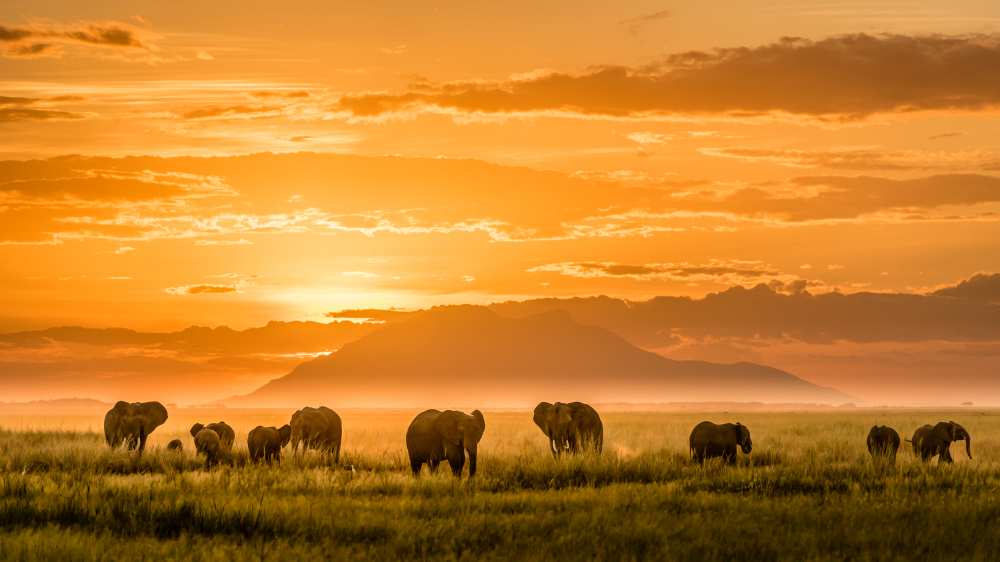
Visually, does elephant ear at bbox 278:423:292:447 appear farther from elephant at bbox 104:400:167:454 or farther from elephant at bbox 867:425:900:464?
elephant at bbox 867:425:900:464

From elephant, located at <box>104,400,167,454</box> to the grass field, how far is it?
201 inches

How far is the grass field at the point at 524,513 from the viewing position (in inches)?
617

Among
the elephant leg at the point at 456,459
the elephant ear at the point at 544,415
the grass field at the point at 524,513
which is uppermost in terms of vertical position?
the elephant ear at the point at 544,415

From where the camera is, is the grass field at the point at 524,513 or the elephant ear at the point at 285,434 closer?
the grass field at the point at 524,513

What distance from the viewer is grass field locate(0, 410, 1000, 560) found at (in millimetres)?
15664

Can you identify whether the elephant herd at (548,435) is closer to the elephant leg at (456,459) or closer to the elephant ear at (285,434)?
the elephant ear at (285,434)

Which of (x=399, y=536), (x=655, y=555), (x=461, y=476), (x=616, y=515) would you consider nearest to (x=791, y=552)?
(x=655, y=555)

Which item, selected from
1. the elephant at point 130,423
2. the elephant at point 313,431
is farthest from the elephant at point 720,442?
the elephant at point 130,423

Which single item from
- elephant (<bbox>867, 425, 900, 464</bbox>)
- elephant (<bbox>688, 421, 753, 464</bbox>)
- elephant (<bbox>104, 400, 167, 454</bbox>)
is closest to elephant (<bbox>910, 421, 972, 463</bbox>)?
elephant (<bbox>867, 425, 900, 464</bbox>)

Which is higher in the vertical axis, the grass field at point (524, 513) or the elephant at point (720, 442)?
the elephant at point (720, 442)

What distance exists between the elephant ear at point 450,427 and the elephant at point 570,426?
621 centimetres

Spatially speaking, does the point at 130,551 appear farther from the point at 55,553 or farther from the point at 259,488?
the point at 259,488

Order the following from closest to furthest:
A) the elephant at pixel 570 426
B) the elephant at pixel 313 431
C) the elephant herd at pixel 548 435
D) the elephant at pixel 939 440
A: the elephant herd at pixel 548 435
the elephant at pixel 939 440
the elephant at pixel 570 426
the elephant at pixel 313 431

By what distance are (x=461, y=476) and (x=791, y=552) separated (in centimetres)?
1131
